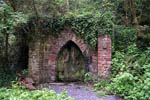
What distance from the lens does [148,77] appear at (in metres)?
4.15

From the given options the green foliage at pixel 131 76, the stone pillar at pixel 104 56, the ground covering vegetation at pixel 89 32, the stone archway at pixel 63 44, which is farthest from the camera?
the stone archway at pixel 63 44

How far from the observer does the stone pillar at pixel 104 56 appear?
5.38 meters

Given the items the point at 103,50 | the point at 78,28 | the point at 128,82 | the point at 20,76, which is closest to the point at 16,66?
the point at 20,76

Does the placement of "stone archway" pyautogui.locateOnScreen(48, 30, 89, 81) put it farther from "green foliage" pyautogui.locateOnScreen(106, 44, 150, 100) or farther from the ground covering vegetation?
"green foliage" pyautogui.locateOnScreen(106, 44, 150, 100)

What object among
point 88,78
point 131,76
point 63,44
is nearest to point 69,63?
point 63,44

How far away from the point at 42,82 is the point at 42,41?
1.95m

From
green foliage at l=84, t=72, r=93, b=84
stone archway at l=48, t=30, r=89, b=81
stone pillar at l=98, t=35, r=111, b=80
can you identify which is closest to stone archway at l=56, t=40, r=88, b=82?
stone archway at l=48, t=30, r=89, b=81

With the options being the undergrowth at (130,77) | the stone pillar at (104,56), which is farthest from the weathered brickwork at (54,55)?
the undergrowth at (130,77)

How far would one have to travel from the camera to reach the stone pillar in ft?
17.7

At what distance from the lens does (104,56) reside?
541cm

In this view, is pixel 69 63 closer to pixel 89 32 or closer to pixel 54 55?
pixel 54 55

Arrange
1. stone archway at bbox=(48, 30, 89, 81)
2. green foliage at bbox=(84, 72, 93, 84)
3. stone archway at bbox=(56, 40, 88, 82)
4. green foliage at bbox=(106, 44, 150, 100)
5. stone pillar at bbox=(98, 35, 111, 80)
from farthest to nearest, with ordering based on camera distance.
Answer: stone archway at bbox=(56, 40, 88, 82) < stone archway at bbox=(48, 30, 89, 81) < green foliage at bbox=(84, 72, 93, 84) < stone pillar at bbox=(98, 35, 111, 80) < green foliage at bbox=(106, 44, 150, 100)

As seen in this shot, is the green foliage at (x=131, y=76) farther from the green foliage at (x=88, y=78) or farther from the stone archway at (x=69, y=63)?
the stone archway at (x=69, y=63)

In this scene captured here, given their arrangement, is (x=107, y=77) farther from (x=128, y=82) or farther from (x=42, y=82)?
(x=42, y=82)
